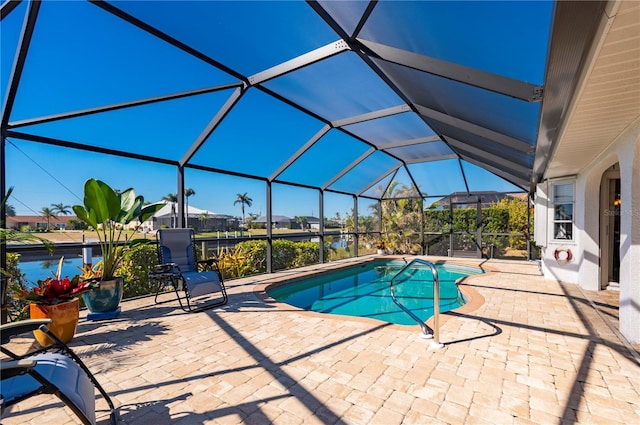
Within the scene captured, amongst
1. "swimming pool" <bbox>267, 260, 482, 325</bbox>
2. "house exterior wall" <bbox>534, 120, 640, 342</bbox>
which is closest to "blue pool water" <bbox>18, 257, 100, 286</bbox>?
"swimming pool" <bbox>267, 260, 482, 325</bbox>

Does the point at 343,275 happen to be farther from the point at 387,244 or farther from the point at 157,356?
the point at 157,356

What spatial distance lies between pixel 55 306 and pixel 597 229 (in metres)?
9.89

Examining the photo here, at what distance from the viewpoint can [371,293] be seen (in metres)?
8.50

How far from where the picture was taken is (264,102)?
20.6ft

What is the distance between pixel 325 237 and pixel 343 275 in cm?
241

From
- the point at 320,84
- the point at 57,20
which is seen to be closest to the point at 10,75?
the point at 57,20

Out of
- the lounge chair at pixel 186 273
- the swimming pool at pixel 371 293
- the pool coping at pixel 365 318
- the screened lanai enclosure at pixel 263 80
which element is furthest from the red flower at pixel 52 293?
the swimming pool at pixel 371 293

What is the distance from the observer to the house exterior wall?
370cm

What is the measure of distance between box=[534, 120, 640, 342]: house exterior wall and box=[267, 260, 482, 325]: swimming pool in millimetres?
2634

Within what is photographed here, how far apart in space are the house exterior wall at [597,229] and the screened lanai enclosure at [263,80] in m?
0.89

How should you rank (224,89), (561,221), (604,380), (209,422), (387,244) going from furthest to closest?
(387,244)
(561,221)
(224,89)
(604,380)
(209,422)

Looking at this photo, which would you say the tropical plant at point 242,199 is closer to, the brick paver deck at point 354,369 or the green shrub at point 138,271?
the green shrub at point 138,271

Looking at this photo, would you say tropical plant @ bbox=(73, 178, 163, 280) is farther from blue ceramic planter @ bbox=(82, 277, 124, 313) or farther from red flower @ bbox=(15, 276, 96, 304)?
red flower @ bbox=(15, 276, 96, 304)

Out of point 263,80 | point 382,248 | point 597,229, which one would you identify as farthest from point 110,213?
point 382,248
